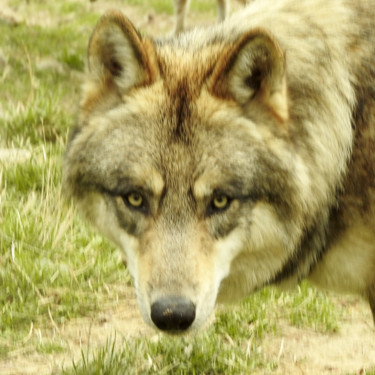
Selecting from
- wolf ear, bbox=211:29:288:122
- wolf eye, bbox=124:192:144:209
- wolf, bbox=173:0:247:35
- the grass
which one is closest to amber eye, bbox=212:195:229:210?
wolf eye, bbox=124:192:144:209

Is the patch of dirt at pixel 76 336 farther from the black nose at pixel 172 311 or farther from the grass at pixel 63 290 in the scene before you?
the black nose at pixel 172 311

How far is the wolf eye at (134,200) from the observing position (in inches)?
111

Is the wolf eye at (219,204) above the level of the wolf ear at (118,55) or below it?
below

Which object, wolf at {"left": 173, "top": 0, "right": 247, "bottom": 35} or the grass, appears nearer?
the grass

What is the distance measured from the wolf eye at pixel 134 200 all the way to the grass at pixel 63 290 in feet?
2.39

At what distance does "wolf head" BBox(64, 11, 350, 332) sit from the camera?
2680mm

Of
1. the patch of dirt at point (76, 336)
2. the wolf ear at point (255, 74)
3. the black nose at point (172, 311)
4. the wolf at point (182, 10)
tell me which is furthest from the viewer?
the wolf at point (182, 10)

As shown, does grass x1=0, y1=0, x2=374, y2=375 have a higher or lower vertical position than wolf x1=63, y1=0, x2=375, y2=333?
lower

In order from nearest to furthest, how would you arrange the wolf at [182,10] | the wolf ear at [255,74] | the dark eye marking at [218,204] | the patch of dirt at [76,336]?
the wolf ear at [255,74]
the dark eye marking at [218,204]
the patch of dirt at [76,336]
the wolf at [182,10]

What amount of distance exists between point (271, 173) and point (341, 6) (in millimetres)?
879

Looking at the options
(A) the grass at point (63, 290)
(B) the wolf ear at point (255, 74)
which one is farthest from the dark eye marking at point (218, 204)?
(A) the grass at point (63, 290)

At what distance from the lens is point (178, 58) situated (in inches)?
118

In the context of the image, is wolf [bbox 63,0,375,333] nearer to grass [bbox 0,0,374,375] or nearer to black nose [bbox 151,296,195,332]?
black nose [bbox 151,296,195,332]

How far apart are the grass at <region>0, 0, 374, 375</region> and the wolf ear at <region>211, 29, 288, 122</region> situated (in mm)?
1280
